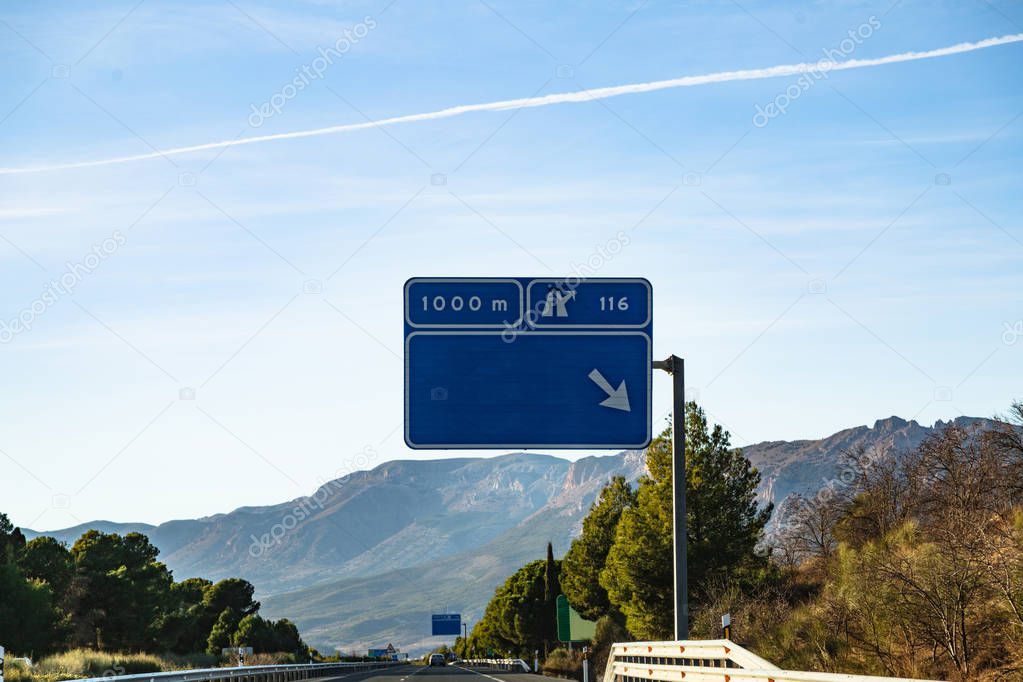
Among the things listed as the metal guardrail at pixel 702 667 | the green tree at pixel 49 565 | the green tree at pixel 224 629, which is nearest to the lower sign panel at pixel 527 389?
the metal guardrail at pixel 702 667

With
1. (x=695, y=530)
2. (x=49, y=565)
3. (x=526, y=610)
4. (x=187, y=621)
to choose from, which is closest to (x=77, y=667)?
(x=695, y=530)

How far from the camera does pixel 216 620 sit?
112500 mm

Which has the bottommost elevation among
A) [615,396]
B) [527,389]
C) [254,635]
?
[254,635]

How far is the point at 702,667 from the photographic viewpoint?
61.9 ft

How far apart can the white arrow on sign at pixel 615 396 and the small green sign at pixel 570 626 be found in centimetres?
4851

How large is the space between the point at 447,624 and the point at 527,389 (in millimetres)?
177239

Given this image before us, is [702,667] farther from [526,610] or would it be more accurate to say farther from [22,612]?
[526,610]

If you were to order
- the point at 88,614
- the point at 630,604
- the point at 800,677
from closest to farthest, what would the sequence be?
the point at 800,677 < the point at 630,604 < the point at 88,614

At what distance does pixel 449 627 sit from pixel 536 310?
17936 cm

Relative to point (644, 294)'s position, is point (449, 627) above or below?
below

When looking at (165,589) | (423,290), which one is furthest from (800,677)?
(165,589)

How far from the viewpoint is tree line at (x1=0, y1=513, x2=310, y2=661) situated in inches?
2467

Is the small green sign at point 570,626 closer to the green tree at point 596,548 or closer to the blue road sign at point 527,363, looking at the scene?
the green tree at point 596,548

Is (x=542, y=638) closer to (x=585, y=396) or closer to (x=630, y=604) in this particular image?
(x=630, y=604)
